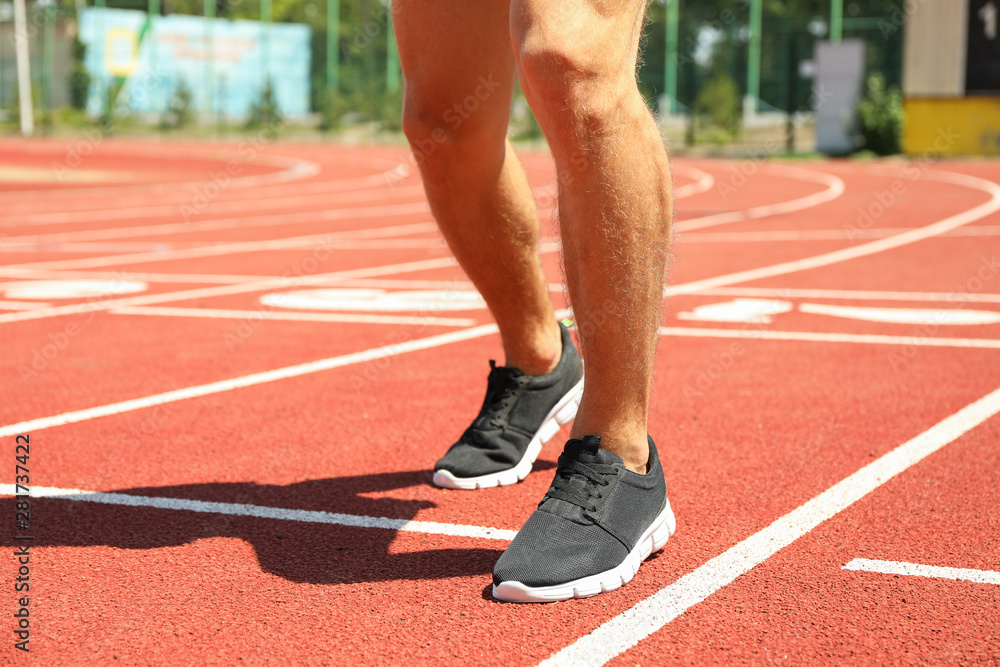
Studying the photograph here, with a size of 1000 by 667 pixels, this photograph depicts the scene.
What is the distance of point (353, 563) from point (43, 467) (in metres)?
1.36

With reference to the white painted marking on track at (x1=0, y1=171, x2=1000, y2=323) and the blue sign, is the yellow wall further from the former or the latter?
the blue sign

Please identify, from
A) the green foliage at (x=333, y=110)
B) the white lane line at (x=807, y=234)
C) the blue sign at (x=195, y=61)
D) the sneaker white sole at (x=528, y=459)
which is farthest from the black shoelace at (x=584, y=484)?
the blue sign at (x=195, y=61)

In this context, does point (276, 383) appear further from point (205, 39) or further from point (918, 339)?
point (205, 39)

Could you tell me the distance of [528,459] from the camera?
10.7 feet

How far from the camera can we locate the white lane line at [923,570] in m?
2.45

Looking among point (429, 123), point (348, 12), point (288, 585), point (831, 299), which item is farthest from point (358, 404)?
point (348, 12)

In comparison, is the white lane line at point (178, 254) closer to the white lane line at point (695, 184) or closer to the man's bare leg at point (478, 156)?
the white lane line at point (695, 184)

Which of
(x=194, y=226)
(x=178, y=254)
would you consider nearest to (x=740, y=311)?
(x=178, y=254)

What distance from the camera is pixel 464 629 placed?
7.25 feet

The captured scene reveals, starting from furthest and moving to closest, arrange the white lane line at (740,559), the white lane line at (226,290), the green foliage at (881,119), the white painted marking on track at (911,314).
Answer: the green foliage at (881,119), the white lane line at (226,290), the white painted marking on track at (911,314), the white lane line at (740,559)

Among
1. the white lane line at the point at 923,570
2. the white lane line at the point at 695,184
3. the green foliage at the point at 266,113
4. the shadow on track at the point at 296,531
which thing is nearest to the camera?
the white lane line at the point at 923,570

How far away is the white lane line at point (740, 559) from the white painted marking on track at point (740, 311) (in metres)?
2.47

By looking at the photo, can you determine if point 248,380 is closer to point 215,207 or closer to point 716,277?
point 716,277

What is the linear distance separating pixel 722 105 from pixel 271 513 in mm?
33541
